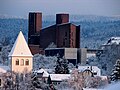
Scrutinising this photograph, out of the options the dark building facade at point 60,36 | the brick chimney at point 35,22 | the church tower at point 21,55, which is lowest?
the church tower at point 21,55

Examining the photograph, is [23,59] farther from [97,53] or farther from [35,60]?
[97,53]

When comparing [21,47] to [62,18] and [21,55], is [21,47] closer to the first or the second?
[21,55]

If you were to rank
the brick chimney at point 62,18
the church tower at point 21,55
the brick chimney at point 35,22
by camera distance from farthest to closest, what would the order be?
the brick chimney at point 35,22
the brick chimney at point 62,18
the church tower at point 21,55

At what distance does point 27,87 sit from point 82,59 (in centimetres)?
3981

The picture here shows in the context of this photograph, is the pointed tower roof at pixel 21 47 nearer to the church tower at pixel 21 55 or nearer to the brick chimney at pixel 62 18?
the church tower at pixel 21 55

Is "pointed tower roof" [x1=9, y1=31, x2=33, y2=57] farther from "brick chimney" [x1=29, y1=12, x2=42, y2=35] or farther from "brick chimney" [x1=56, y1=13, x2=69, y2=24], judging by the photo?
"brick chimney" [x1=29, y1=12, x2=42, y2=35]

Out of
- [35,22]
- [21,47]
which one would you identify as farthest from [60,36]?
[21,47]

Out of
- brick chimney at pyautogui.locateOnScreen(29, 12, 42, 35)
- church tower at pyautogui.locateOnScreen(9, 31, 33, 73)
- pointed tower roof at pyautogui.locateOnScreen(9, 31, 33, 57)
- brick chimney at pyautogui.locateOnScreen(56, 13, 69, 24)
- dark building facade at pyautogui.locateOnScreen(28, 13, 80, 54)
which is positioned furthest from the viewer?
brick chimney at pyautogui.locateOnScreen(29, 12, 42, 35)

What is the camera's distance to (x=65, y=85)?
29.8 metres

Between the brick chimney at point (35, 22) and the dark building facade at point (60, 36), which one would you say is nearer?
the dark building facade at point (60, 36)

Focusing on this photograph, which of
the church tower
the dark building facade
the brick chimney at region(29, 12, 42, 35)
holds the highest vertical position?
the brick chimney at region(29, 12, 42, 35)

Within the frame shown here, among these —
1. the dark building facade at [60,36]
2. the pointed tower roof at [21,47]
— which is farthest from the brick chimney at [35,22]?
the pointed tower roof at [21,47]

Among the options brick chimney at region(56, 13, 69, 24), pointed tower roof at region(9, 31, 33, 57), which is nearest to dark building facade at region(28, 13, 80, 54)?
brick chimney at region(56, 13, 69, 24)

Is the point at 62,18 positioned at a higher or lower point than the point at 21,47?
higher
